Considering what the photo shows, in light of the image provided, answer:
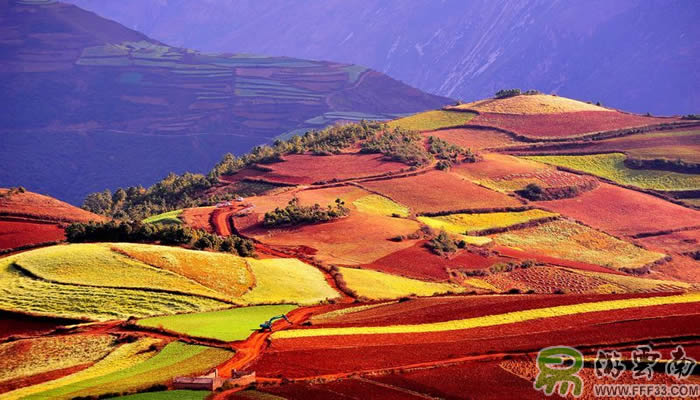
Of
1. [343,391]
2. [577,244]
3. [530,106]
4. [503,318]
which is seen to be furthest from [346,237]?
[530,106]

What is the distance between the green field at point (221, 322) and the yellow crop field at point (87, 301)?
61.9 inches

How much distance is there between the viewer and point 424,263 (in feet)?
204

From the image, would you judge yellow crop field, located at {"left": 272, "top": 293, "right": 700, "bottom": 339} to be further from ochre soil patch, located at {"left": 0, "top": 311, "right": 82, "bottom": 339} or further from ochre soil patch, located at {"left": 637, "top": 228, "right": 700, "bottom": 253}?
ochre soil patch, located at {"left": 637, "top": 228, "right": 700, "bottom": 253}

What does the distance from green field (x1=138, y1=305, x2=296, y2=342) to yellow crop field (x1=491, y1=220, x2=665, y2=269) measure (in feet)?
113

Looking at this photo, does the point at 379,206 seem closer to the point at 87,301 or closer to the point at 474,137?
the point at 474,137

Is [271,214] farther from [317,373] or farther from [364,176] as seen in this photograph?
[317,373]

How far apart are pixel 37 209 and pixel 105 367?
34.8 metres

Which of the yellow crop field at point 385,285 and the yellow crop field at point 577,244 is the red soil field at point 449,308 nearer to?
the yellow crop field at point 385,285

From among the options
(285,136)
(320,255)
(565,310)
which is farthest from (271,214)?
(285,136)

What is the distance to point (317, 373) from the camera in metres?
32.3

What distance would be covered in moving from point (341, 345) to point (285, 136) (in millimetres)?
140540

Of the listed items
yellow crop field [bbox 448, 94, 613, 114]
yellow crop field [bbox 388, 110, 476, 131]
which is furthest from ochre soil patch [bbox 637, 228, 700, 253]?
yellow crop field [bbox 388, 110, 476, 131]

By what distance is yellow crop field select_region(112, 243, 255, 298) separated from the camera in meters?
48.5

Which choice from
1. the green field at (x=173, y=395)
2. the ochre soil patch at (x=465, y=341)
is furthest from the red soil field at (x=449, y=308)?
the green field at (x=173, y=395)
